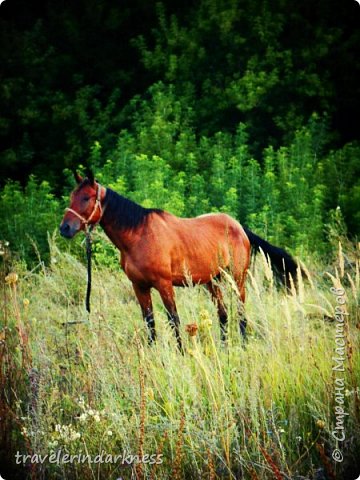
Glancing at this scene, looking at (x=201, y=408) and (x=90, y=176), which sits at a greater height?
(x=90, y=176)

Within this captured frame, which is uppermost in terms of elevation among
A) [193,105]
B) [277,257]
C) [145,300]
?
[193,105]

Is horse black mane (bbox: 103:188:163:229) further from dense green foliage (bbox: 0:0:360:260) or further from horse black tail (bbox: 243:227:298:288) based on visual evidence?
dense green foliage (bbox: 0:0:360:260)

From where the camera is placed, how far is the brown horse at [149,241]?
4922mm

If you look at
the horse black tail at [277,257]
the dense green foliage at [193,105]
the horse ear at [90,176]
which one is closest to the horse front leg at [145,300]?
the horse ear at [90,176]

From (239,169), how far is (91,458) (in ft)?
21.1

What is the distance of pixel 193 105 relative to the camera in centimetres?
1074

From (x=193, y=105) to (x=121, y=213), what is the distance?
6043 mm

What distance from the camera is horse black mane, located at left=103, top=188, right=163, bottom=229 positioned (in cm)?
506

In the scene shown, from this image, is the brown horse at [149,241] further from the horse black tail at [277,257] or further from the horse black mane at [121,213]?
the horse black tail at [277,257]

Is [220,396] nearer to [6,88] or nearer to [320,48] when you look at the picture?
[320,48]

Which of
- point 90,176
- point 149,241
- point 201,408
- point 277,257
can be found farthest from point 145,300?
point 201,408

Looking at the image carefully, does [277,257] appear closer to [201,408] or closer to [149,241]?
[149,241]

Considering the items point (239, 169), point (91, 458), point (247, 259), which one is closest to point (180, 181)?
point (239, 169)

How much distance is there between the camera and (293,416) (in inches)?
142
